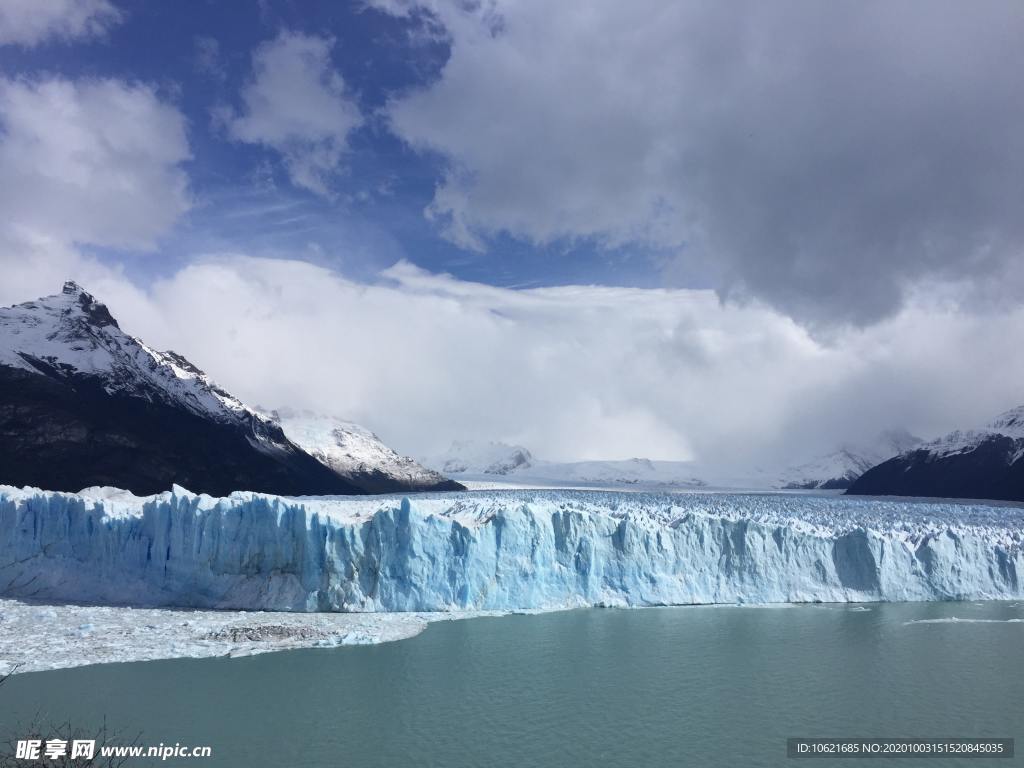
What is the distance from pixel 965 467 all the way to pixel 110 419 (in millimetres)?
66031

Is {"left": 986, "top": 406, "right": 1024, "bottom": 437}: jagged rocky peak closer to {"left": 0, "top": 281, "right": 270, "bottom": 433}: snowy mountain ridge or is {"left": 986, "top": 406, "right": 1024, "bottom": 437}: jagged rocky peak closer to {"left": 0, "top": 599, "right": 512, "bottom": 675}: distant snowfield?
{"left": 0, "top": 599, "right": 512, "bottom": 675}: distant snowfield

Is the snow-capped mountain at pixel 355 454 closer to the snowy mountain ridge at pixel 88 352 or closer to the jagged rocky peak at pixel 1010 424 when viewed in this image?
the snowy mountain ridge at pixel 88 352

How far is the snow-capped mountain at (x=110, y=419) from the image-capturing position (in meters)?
47.8

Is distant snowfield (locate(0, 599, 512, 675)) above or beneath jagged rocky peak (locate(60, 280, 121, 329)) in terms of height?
beneath

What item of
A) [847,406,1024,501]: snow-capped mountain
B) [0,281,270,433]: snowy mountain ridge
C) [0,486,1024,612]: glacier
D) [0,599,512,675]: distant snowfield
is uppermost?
[0,281,270,433]: snowy mountain ridge

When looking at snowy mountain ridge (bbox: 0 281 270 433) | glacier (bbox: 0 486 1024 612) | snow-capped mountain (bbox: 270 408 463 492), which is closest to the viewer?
glacier (bbox: 0 486 1024 612)

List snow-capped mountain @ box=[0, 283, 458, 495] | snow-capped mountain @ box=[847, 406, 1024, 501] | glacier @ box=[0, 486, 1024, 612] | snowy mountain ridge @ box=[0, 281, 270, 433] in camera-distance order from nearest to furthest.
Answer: glacier @ box=[0, 486, 1024, 612], snow-capped mountain @ box=[0, 283, 458, 495], snowy mountain ridge @ box=[0, 281, 270, 433], snow-capped mountain @ box=[847, 406, 1024, 501]

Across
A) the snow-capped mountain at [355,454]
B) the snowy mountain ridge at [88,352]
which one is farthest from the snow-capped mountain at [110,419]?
the snow-capped mountain at [355,454]

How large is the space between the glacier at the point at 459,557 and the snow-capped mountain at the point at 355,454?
5718cm

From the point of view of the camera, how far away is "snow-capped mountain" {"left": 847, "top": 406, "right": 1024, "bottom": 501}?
55.8m

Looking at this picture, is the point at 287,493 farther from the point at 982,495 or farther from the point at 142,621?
the point at 982,495

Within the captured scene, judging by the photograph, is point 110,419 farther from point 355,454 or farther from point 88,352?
point 355,454

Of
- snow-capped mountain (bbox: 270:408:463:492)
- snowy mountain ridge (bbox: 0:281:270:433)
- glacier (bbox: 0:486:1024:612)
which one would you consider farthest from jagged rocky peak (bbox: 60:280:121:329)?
glacier (bbox: 0:486:1024:612)

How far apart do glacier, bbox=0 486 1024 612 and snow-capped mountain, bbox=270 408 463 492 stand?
5718cm
